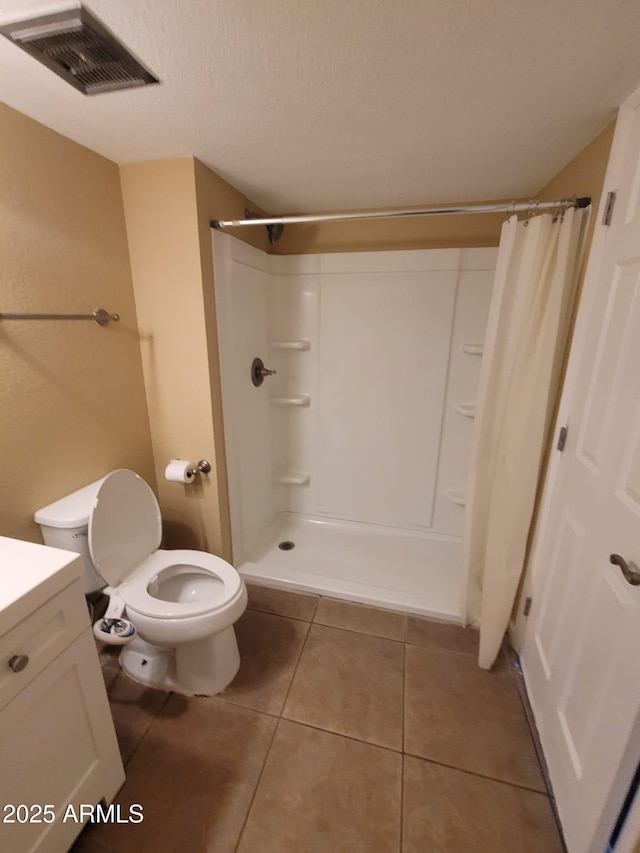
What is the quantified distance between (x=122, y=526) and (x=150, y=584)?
0.84 feet

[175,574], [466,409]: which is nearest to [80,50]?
[175,574]

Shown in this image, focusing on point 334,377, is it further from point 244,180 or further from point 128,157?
point 128,157

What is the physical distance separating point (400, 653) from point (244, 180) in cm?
227

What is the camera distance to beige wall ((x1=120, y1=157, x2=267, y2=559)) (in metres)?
1.47

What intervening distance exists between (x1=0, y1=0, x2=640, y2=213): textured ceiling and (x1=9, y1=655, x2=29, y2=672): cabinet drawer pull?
1.38m

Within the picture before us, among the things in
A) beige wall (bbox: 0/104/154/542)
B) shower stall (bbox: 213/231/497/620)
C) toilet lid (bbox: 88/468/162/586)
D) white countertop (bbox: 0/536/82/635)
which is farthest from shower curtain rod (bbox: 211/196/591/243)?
white countertop (bbox: 0/536/82/635)

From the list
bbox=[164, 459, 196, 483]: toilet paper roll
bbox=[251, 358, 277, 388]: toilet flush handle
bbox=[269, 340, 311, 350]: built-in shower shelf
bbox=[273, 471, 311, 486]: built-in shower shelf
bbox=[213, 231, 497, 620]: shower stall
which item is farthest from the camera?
bbox=[273, 471, 311, 486]: built-in shower shelf

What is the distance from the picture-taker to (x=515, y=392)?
4.46ft

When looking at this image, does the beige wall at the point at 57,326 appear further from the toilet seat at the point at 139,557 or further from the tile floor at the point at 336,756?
the tile floor at the point at 336,756

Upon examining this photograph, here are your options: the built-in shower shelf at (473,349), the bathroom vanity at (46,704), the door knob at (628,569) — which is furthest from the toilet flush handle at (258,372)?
the door knob at (628,569)

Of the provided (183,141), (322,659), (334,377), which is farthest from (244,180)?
(322,659)

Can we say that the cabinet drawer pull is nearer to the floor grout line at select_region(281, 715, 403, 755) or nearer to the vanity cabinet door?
the vanity cabinet door

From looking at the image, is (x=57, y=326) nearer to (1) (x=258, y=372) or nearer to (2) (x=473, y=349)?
(1) (x=258, y=372)

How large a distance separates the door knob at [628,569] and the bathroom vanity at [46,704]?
1312 millimetres
